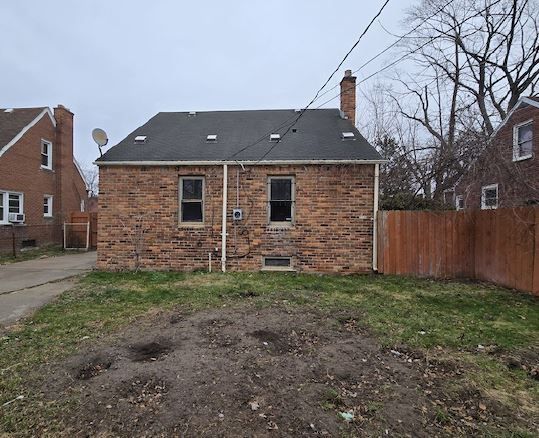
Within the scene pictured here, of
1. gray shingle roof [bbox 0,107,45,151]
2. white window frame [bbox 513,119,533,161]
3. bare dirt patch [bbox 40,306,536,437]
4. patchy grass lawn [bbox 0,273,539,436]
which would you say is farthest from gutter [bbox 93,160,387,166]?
gray shingle roof [bbox 0,107,45,151]

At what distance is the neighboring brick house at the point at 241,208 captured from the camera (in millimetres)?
9461

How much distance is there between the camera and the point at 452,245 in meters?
9.10

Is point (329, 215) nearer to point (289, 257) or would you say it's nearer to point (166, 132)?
point (289, 257)

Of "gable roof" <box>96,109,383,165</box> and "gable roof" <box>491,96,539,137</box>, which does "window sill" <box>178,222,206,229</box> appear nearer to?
"gable roof" <box>96,109,383,165</box>

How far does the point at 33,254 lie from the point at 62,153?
633cm

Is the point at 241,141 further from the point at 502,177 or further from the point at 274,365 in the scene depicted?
the point at 274,365

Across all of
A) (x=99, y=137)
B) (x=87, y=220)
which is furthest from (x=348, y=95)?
(x=87, y=220)

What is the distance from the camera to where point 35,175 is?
54.2ft

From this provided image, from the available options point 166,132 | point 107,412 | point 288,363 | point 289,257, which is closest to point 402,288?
point 289,257

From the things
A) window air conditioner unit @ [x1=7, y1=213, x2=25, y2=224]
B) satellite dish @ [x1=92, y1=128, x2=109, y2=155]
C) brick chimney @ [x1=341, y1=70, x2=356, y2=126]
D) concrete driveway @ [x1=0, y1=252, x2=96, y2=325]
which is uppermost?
brick chimney @ [x1=341, y1=70, x2=356, y2=126]

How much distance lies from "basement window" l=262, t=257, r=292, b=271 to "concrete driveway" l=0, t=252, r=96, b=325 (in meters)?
4.94

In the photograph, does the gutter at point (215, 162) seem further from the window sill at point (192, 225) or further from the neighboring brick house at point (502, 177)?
the neighboring brick house at point (502, 177)

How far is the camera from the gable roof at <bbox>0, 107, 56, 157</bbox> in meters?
15.2

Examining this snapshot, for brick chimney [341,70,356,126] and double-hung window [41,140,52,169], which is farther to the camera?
double-hung window [41,140,52,169]
